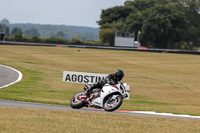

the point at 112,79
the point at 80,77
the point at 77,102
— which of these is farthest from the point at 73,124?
the point at 80,77

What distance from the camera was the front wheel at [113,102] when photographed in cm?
1232

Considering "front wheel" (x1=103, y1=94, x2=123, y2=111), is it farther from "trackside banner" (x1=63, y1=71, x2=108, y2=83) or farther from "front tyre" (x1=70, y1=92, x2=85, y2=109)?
"trackside banner" (x1=63, y1=71, x2=108, y2=83)

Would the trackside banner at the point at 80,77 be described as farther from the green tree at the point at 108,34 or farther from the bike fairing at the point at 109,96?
the green tree at the point at 108,34

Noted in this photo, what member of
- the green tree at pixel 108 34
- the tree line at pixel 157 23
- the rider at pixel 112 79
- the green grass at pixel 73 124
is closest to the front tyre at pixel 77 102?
the rider at pixel 112 79

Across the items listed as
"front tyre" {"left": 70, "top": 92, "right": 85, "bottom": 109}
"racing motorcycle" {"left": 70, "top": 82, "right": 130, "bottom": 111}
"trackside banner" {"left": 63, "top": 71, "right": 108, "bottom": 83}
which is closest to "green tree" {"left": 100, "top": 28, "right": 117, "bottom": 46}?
"trackside banner" {"left": 63, "top": 71, "right": 108, "bottom": 83}

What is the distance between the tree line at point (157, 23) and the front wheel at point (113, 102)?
320 feet

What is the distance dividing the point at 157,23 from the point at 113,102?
11600cm

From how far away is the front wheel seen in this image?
40.4ft

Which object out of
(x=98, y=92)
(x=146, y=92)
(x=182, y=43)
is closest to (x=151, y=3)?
(x=182, y=43)

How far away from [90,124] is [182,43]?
455 feet

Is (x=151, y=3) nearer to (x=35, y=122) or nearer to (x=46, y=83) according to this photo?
(x=46, y=83)

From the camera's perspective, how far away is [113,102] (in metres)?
12.5

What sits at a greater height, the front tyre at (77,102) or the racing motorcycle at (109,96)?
the racing motorcycle at (109,96)

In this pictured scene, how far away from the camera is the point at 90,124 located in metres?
10.3
